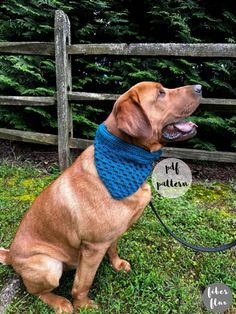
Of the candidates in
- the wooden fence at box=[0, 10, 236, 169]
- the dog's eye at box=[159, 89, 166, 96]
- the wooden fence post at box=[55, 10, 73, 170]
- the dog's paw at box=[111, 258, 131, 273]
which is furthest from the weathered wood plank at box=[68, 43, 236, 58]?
the dog's paw at box=[111, 258, 131, 273]

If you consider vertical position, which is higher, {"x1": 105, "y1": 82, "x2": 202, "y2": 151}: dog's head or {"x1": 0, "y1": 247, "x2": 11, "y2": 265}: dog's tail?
{"x1": 105, "y1": 82, "x2": 202, "y2": 151}: dog's head

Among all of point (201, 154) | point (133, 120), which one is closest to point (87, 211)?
point (133, 120)

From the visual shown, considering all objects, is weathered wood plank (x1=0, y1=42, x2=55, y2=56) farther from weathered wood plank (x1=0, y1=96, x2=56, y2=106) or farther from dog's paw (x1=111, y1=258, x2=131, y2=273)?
dog's paw (x1=111, y1=258, x2=131, y2=273)

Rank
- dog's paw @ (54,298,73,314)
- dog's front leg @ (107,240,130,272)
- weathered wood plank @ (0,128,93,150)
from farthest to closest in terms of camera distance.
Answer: weathered wood plank @ (0,128,93,150) → dog's front leg @ (107,240,130,272) → dog's paw @ (54,298,73,314)

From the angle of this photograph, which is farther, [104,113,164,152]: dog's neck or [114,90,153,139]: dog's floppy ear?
[104,113,164,152]: dog's neck

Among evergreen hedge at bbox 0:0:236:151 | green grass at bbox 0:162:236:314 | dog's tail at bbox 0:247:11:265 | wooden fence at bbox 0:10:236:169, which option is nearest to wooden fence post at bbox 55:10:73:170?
wooden fence at bbox 0:10:236:169

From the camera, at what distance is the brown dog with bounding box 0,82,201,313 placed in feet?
6.87

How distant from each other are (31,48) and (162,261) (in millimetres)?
3237

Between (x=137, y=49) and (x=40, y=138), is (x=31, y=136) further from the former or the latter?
(x=137, y=49)

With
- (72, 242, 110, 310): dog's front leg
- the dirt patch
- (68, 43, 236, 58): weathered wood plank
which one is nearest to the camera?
(72, 242, 110, 310): dog's front leg

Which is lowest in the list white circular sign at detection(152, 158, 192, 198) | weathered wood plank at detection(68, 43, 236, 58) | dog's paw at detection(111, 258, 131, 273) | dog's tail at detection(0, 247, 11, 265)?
dog's paw at detection(111, 258, 131, 273)

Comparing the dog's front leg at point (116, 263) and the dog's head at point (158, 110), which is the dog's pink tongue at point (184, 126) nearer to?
the dog's head at point (158, 110)

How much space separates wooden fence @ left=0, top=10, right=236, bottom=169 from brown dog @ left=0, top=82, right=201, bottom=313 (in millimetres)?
1665

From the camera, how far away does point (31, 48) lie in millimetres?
4367
